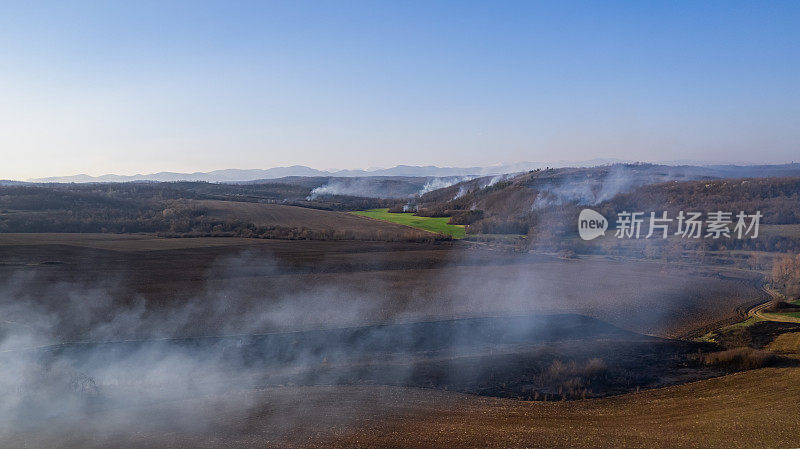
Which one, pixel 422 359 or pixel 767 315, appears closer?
pixel 422 359

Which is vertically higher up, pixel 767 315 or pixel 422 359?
pixel 422 359

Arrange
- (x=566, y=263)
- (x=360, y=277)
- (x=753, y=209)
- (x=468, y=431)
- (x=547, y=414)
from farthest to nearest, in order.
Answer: (x=753, y=209) → (x=566, y=263) → (x=360, y=277) → (x=547, y=414) → (x=468, y=431)

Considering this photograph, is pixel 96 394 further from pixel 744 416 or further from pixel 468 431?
pixel 744 416

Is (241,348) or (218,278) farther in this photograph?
(218,278)

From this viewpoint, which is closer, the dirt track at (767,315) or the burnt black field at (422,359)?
the burnt black field at (422,359)

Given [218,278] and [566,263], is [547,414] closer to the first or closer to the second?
[218,278]

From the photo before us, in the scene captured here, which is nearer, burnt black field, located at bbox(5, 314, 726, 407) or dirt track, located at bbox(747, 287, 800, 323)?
burnt black field, located at bbox(5, 314, 726, 407)

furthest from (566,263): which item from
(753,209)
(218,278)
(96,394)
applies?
(96,394)

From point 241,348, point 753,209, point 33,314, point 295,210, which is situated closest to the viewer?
point 241,348

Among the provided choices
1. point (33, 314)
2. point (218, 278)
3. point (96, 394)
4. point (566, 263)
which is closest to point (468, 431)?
point (96, 394)

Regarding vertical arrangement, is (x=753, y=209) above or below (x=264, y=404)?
above
